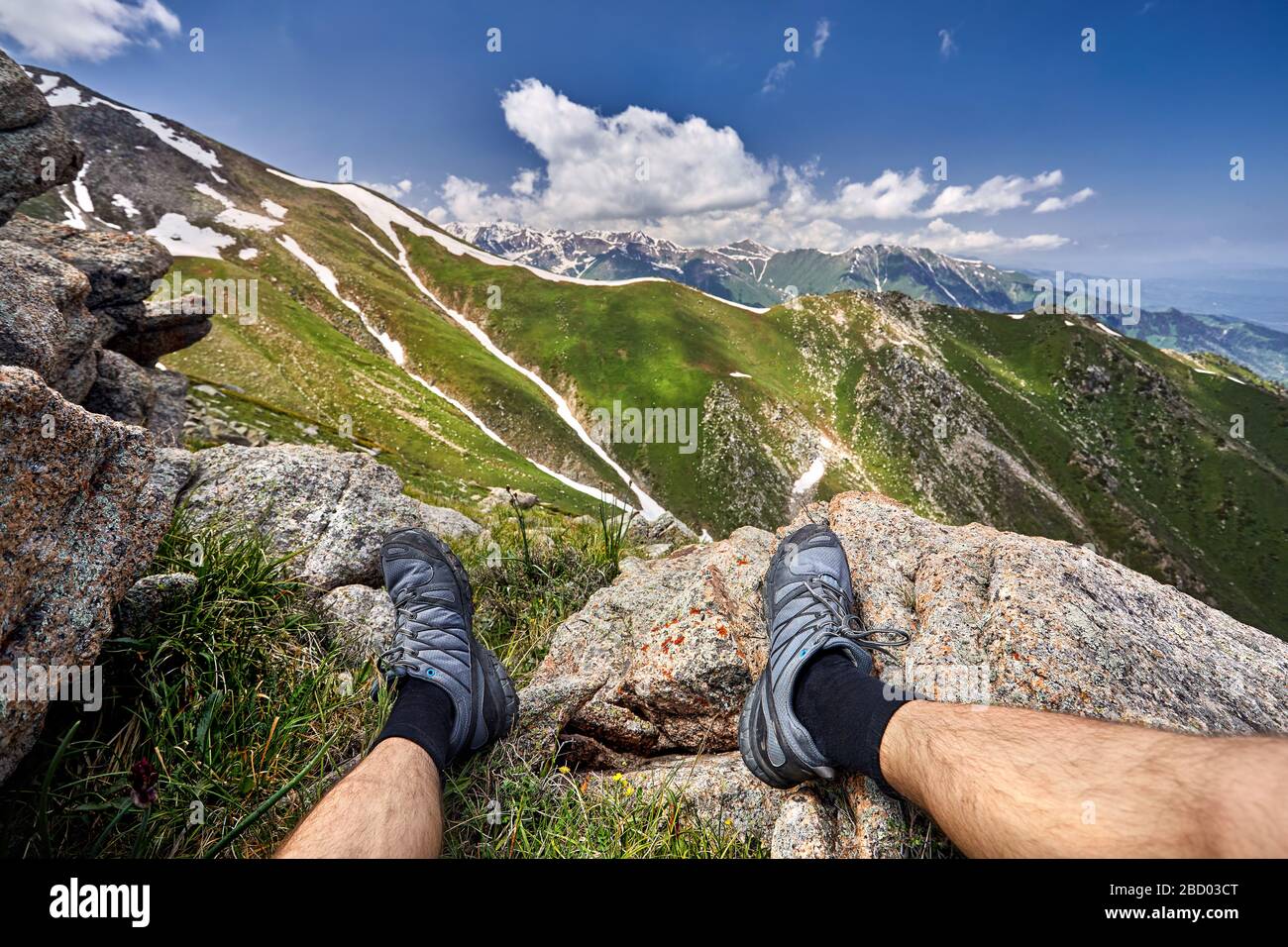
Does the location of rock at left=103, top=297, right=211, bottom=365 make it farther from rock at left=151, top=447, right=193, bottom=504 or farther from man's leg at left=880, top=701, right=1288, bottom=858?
man's leg at left=880, top=701, right=1288, bottom=858

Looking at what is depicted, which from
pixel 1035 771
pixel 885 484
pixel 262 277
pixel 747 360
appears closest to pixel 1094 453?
pixel 885 484

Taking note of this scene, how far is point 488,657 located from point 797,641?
301cm

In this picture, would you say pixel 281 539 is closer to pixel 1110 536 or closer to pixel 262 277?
pixel 262 277

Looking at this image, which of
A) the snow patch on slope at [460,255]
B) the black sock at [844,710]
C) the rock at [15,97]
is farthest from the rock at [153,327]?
the snow patch on slope at [460,255]

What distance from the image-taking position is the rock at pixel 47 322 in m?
6.76

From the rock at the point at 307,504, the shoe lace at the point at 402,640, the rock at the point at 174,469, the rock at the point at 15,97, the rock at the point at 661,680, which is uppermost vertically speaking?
the rock at the point at 15,97

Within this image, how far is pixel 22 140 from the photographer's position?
30.2 ft

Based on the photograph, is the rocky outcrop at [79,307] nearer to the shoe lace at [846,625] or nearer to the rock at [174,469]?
the rock at [174,469]

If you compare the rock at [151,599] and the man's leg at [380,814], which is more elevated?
the rock at [151,599]

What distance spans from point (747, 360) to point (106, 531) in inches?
4509

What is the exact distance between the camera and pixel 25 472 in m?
3.55

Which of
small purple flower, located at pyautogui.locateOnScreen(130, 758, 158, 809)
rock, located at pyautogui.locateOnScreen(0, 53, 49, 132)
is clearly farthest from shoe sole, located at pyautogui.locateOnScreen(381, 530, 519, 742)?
rock, located at pyautogui.locateOnScreen(0, 53, 49, 132)

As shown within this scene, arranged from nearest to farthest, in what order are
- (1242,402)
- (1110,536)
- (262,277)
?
1. (262,277)
2. (1110,536)
3. (1242,402)

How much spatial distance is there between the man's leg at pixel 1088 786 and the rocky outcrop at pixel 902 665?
57 cm
